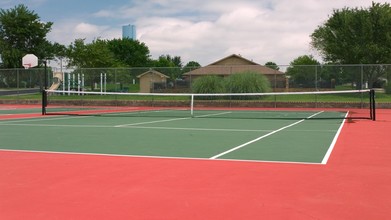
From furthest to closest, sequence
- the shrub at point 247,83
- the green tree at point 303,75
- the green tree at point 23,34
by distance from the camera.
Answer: the green tree at point 23,34
the shrub at point 247,83
the green tree at point 303,75

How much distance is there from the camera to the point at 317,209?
495 cm

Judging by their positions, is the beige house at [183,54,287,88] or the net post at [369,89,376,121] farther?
the beige house at [183,54,287,88]

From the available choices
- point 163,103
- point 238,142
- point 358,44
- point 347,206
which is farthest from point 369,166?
point 358,44

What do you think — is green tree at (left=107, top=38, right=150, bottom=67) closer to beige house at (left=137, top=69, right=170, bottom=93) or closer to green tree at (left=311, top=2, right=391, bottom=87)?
green tree at (left=311, top=2, right=391, bottom=87)

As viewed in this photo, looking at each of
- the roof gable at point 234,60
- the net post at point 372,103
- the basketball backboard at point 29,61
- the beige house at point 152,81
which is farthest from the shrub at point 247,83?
the roof gable at point 234,60

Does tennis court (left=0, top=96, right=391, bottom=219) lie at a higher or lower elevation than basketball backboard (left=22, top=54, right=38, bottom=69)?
lower

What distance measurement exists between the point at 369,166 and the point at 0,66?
6905cm

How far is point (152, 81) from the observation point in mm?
30297

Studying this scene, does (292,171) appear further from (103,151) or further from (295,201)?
(103,151)

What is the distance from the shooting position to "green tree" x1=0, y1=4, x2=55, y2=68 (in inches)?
2781

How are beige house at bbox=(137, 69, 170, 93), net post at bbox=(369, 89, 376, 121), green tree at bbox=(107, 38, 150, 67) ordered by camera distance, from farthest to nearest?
green tree at bbox=(107, 38, 150, 67), beige house at bbox=(137, 69, 170, 93), net post at bbox=(369, 89, 376, 121)

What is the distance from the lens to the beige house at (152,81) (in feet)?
99.1

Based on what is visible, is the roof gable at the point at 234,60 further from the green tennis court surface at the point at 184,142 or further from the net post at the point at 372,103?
the green tennis court surface at the point at 184,142

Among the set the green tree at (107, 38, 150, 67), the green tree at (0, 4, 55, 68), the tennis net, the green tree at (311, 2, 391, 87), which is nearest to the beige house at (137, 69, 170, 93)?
the tennis net
